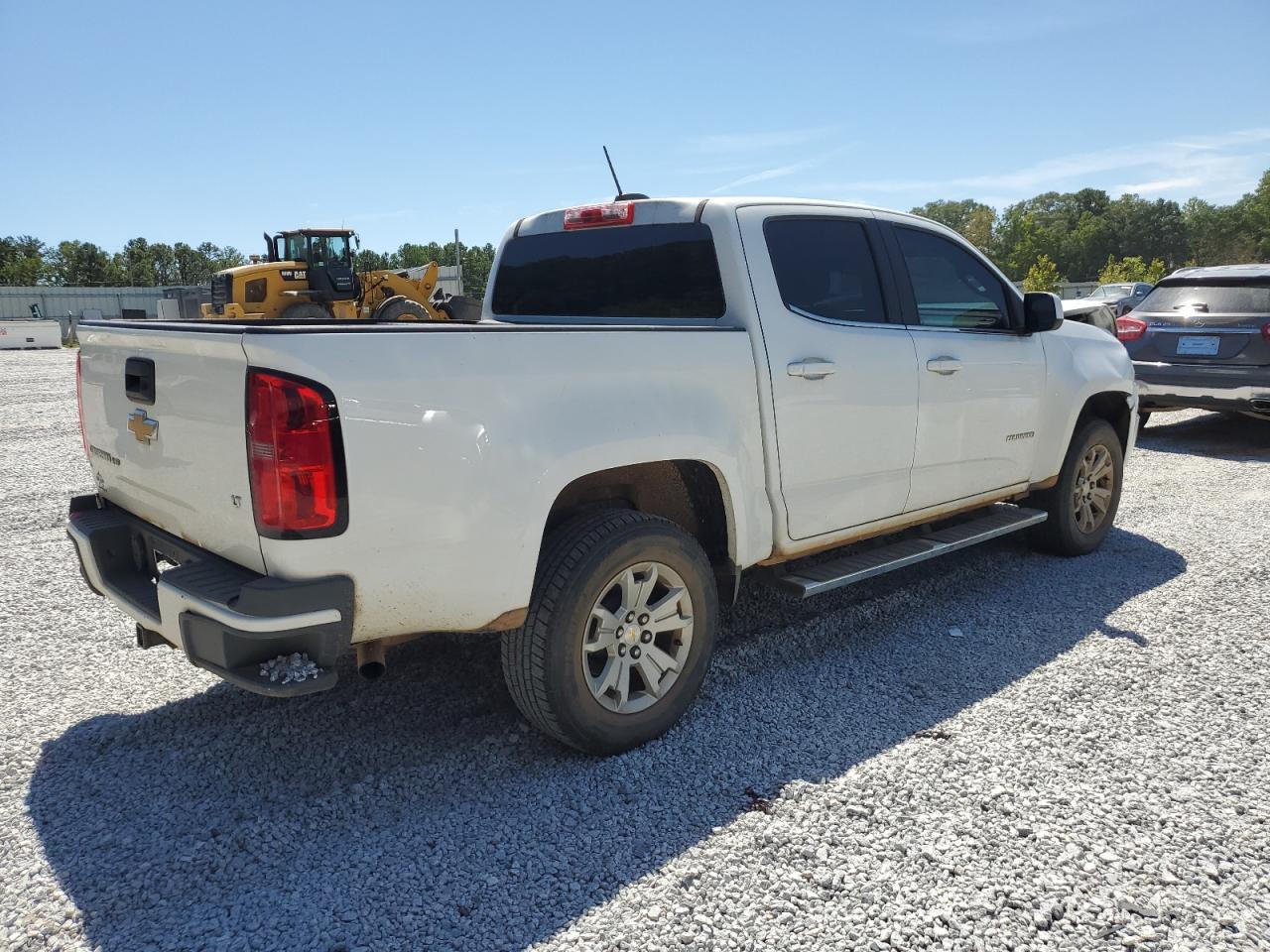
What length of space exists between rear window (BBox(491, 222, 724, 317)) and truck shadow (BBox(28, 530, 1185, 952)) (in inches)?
63.7

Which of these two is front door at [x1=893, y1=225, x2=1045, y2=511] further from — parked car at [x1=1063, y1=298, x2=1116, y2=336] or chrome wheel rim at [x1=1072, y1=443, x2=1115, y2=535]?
parked car at [x1=1063, y1=298, x2=1116, y2=336]

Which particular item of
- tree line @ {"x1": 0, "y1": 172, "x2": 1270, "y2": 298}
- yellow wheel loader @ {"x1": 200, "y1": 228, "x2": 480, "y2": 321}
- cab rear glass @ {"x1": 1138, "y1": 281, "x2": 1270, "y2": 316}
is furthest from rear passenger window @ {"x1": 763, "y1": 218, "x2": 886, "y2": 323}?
tree line @ {"x1": 0, "y1": 172, "x2": 1270, "y2": 298}

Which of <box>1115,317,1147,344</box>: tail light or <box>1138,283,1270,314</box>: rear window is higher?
<box>1138,283,1270,314</box>: rear window

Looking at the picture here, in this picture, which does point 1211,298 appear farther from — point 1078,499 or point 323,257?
point 323,257

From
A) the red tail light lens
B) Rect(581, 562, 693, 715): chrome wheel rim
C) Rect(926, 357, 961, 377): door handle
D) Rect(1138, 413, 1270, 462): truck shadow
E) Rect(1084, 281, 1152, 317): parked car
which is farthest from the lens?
Rect(1084, 281, 1152, 317): parked car

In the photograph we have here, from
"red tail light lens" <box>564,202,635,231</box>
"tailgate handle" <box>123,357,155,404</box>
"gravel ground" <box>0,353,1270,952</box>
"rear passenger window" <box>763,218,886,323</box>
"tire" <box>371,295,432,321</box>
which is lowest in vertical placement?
"gravel ground" <box>0,353,1270,952</box>

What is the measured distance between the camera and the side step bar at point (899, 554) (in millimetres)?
3795

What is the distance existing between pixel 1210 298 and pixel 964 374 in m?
6.58

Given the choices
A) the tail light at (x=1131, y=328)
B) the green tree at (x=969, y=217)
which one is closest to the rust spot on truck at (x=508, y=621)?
the tail light at (x=1131, y=328)

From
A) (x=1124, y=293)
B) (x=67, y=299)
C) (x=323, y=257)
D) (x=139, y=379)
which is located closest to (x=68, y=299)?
(x=67, y=299)

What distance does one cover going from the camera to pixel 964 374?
14.4ft

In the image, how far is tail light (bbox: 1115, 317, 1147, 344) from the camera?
9.50 m

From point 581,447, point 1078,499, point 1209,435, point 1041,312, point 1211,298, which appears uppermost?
point 1211,298

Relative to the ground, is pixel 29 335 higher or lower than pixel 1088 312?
higher
